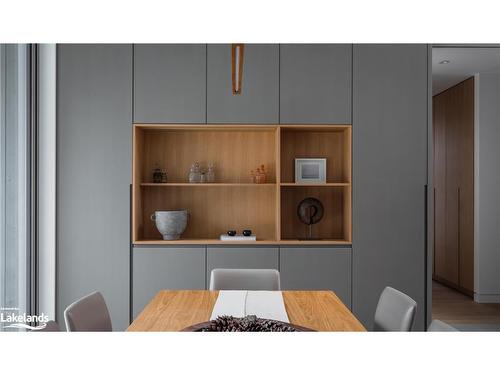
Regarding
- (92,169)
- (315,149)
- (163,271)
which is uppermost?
(315,149)

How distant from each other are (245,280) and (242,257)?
0.70 metres

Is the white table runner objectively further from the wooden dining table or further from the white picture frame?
the white picture frame

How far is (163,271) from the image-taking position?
3.24m

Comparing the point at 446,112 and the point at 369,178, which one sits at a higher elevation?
the point at 446,112

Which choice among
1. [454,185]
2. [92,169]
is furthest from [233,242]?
[454,185]

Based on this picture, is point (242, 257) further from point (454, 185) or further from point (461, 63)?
point (454, 185)

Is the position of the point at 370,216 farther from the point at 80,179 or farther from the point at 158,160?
the point at 80,179

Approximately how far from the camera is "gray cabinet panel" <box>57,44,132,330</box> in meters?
3.28

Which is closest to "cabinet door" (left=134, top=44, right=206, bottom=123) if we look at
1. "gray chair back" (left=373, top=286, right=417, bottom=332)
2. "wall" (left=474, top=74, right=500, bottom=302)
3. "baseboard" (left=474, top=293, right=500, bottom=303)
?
"gray chair back" (left=373, top=286, right=417, bottom=332)

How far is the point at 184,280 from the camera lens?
3.24 meters

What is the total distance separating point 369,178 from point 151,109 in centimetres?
170

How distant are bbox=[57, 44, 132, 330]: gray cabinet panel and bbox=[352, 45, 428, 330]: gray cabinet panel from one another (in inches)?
68.2
